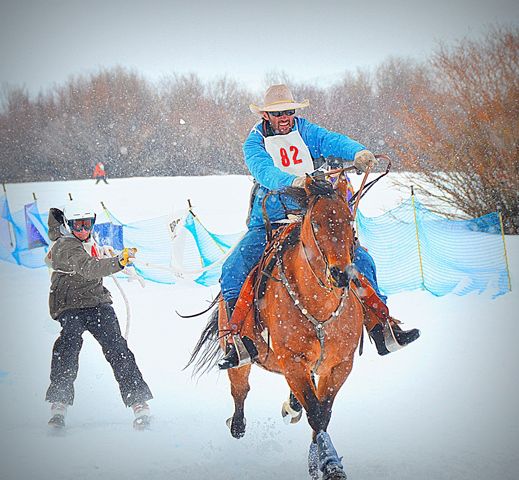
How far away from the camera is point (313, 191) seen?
3508 millimetres

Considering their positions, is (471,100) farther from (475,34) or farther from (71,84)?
(71,84)

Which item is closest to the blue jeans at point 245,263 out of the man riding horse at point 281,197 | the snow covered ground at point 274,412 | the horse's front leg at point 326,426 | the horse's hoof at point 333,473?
the man riding horse at point 281,197

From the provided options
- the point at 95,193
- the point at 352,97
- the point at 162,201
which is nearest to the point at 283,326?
the point at 162,201

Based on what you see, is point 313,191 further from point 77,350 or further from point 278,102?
point 77,350

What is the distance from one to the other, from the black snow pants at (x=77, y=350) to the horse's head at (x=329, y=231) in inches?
103

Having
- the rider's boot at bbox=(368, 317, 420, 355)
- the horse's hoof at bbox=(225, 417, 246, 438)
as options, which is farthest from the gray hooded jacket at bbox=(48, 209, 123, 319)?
the rider's boot at bbox=(368, 317, 420, 355)

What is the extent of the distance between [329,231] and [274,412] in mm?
3042

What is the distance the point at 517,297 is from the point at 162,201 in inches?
756

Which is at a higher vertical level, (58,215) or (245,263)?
(58,215)

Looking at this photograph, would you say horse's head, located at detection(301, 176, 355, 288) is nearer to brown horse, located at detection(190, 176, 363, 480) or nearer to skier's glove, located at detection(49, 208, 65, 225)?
brown horse, located at detection(190, 176, 363, 480)

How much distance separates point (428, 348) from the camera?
292 inches

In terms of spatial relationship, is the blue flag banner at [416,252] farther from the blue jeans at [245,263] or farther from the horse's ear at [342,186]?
the horse's ear at [342,186]

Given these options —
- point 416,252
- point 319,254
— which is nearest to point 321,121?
point 416,252

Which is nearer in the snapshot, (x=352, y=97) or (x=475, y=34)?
(x=475, y=34)
